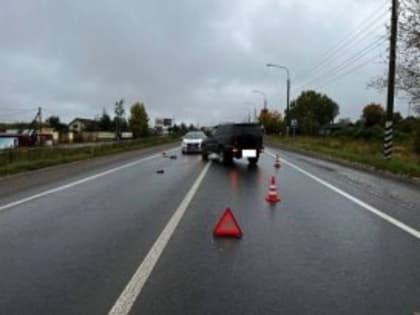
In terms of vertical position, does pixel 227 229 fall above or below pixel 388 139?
below

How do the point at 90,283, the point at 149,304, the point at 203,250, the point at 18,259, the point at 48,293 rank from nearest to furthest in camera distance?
the point at 149,304 < the point at 48,293 < the point at 90,283 < the point at 18,259 < the point at 203,250

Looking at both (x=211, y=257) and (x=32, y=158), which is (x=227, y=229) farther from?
(x=32, y=158)

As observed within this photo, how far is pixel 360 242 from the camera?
854 cm

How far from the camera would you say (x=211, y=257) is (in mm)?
7465

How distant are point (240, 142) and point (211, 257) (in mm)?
21413

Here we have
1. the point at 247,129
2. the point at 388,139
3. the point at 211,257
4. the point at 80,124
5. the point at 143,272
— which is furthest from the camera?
the point at 80,124

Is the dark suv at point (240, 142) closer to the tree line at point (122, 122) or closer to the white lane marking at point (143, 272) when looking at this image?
the white lane marking at point (143, 272)

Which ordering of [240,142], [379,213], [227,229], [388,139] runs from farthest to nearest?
[240,142] → [388,139] → [379,213] → [227,229]

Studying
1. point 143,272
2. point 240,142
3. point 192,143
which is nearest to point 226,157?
point 240,142

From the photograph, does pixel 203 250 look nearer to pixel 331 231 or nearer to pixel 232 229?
pixel 232 229

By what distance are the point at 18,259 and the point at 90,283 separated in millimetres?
1600

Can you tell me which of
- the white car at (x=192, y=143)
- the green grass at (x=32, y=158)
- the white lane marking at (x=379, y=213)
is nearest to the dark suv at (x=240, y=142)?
the green grass at (x=32, y=158)

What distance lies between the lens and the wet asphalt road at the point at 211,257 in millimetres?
5539

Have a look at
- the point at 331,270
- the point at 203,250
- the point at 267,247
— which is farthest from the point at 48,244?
the point at 331,270
